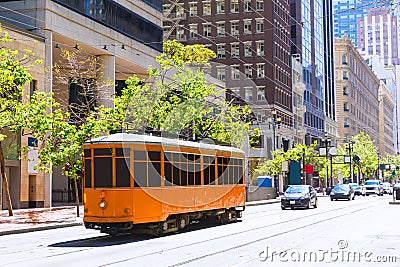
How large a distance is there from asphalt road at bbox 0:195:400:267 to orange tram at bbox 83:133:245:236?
0.60 m

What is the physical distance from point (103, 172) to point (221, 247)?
506cm

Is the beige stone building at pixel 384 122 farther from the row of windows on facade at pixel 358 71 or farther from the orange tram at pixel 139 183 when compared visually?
the orange tram at pixel 139 183

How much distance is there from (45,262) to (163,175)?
7.08m

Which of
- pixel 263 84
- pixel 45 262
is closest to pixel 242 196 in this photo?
pixel 45 262

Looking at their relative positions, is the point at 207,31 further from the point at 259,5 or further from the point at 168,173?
the point at 168,173

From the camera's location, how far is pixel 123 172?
67.9 ft

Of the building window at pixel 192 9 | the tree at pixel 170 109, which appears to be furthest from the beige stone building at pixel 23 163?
the building window at pixel 192 9

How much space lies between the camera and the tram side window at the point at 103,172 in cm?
2080

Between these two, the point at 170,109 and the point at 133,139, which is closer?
the point at 133,139

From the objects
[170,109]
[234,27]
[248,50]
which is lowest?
[170,109]

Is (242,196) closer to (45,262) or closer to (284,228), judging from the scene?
(284,228)

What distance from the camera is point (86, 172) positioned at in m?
21.4

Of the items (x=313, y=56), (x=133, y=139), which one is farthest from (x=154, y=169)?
(x=313, y=56)

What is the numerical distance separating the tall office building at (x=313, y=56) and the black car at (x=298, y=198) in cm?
5464
